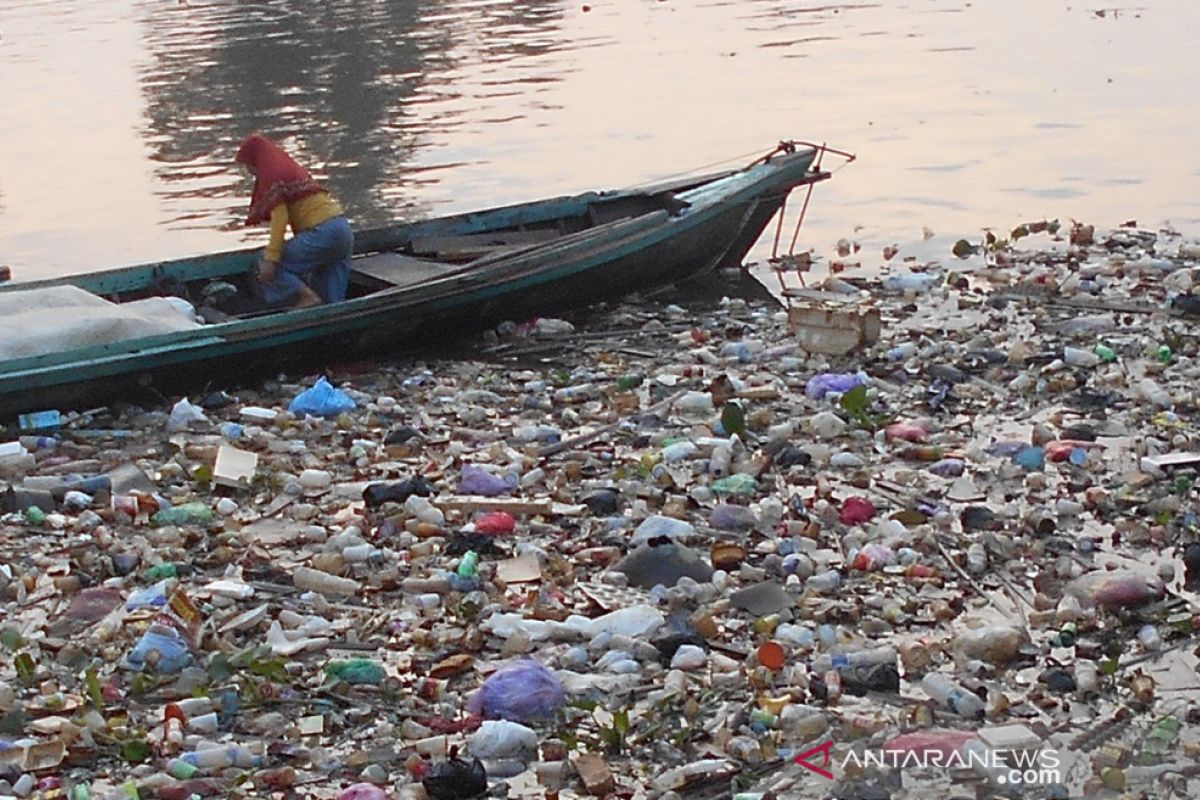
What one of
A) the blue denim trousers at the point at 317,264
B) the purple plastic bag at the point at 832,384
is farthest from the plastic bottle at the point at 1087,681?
the blue denim trousers at the point at 317,264

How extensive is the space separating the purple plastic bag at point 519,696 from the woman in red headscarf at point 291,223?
15.1 feet

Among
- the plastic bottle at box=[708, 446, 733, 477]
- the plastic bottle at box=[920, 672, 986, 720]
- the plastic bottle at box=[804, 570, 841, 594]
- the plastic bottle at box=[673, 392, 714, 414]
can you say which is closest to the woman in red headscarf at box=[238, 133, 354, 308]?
the plastic bottle at box=[673, 392, 714, 414]

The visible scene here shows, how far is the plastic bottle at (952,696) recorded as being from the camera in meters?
4.60

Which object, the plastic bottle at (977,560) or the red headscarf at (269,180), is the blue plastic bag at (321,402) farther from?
the plastic bottle at (977,560)

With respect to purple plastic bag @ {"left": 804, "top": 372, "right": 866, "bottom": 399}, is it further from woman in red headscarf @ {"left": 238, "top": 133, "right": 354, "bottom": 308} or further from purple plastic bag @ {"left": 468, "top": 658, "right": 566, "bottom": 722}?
purple plastic bag @ {"left": 468, "top": 658, "right": 566, "bottom": 722}

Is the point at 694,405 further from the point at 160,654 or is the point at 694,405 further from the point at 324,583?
the point at 160,654

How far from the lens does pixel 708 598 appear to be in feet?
17.9

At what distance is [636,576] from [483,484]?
124 centimetres

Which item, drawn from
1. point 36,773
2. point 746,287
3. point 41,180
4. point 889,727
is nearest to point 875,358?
point 746,287

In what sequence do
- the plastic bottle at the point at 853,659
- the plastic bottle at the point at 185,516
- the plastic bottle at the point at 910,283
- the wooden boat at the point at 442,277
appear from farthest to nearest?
1. the plastic bottle at the point at 910,283
2. the wooden boat at the point at 442,277
3. the plastic bottle at the point at 185,516
4. the plastic bottle at the point at 853,659

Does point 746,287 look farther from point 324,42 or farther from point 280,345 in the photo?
point 324,42

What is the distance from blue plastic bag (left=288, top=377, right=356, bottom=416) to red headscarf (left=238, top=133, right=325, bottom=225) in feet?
4.40

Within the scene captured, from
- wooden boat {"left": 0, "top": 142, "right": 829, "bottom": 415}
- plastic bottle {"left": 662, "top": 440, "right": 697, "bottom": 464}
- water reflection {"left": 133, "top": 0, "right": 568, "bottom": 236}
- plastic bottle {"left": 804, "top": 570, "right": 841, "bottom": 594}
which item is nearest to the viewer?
plastic bottle {"left": 804, "top": 570, "right": 841, "bottom": 594}

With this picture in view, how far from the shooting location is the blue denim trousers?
8.96 m
